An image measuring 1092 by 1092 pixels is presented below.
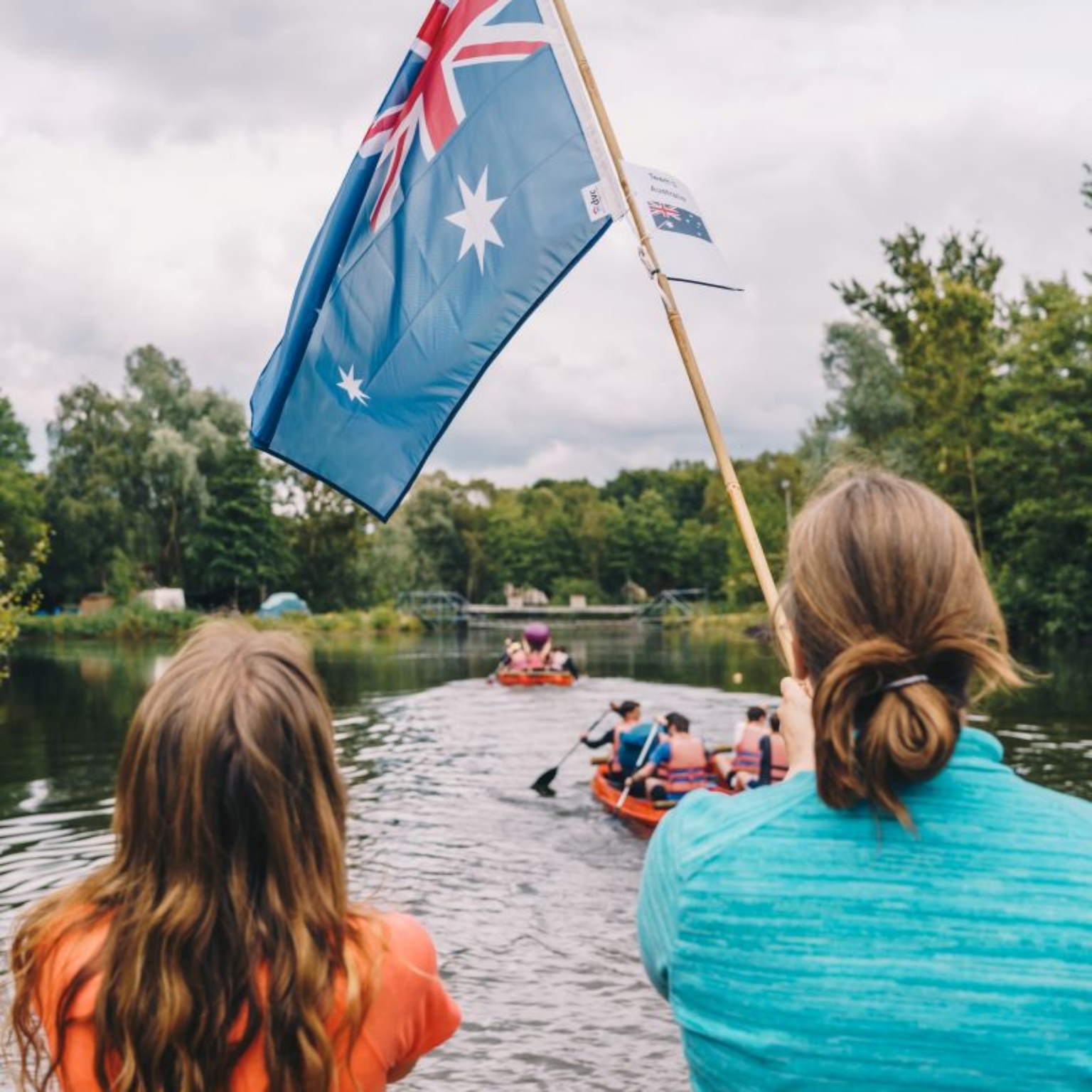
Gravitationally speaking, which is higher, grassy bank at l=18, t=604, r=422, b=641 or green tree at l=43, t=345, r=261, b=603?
green tree at l=43, t=345, r=261, b=603

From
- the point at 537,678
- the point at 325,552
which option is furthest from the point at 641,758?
the point at 325,552

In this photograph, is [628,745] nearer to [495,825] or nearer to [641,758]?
[641,758]

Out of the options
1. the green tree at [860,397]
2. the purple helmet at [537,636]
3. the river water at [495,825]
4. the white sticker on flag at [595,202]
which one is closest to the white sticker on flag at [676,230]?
the white sticker on flag at [595,202]

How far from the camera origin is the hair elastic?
5.69 ft

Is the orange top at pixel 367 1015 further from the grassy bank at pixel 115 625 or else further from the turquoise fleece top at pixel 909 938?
the grassy bank at pixel 115 625

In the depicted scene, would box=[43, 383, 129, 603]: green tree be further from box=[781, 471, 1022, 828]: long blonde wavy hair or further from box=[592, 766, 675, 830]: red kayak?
box=[781, 471, 1022, 828]: long blonde wavy hair

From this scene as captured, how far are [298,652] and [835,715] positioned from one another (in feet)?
3.21

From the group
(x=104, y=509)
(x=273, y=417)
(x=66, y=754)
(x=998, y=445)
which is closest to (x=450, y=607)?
(x=104, y=509)

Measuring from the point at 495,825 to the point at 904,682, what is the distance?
Result: 1485cm

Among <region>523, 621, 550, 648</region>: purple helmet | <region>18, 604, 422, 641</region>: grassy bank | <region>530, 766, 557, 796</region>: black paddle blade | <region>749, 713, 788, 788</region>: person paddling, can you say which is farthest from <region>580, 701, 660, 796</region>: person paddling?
<region>18, 604, 422, 641</region>: grassy bank

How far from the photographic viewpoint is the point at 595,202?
5.61 meters

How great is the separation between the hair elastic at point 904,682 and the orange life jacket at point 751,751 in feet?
46.8

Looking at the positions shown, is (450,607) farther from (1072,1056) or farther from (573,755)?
(1072,1056)

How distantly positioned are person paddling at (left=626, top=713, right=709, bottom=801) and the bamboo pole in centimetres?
1167
